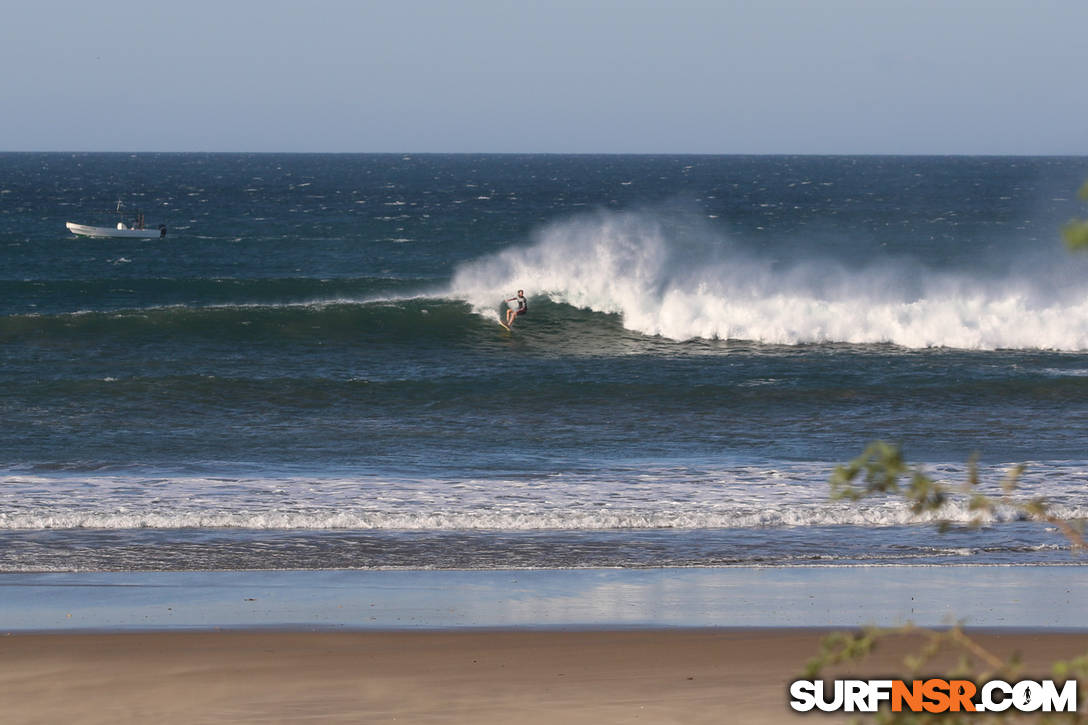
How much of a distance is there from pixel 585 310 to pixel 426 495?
783 inches

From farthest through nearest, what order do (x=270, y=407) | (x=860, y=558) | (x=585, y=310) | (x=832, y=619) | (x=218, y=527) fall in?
(x=585, y=310) → (x=270, y=407) → (x=218, y=527) → (x=860, y=558) → (x=832, y=619)

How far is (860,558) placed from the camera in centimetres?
1237

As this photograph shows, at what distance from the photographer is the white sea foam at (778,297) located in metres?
30.9

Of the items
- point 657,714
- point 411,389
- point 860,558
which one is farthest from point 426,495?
point 411,389

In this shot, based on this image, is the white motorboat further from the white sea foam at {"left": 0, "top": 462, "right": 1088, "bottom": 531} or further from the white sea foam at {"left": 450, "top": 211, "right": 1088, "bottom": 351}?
the white sea foam at {"left": 0, "top": 462, "right": 1088, "bottom": 531}

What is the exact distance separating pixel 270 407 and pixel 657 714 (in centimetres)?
1521

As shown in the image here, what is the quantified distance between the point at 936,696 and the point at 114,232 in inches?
2257

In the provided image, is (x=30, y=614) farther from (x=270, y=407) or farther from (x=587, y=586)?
(x=270, y=407)

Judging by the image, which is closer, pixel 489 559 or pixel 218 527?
pixel 489 559

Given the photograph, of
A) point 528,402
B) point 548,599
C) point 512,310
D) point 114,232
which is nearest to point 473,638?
point 548,599

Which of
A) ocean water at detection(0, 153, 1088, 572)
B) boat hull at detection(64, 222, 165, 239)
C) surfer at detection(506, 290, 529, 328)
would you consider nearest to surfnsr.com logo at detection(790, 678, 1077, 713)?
ocean water at detection(0, 153, 1088, 572)

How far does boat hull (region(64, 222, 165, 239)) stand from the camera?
58562 mm

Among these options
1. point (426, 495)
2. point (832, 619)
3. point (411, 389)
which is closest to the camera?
point (832, 619)

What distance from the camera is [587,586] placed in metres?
11.4
